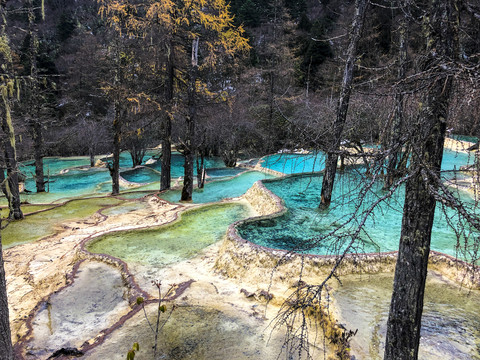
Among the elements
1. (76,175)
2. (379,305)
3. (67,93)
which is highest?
(67,93)

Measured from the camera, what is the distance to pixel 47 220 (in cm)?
1070

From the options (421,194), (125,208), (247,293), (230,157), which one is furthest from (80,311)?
(230,157)

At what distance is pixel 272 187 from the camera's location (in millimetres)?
13984

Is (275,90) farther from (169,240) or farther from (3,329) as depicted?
(3,329)

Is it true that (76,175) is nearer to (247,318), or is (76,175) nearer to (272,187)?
(272,187)

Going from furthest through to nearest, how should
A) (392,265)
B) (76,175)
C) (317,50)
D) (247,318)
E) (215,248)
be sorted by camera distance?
(317,50)
(76,175)
(215,248)
(392,265)
(247,318)

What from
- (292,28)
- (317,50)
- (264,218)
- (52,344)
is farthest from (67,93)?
(52,344)

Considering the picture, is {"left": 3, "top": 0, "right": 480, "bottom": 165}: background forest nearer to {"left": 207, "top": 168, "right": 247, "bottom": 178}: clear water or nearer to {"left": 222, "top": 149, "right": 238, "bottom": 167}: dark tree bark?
{"left": 222, "top": 149, "right": 238, "bottom": 167}: dark tree bark

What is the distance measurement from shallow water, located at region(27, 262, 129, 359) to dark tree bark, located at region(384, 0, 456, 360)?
179 inches

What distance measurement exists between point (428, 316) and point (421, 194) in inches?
139

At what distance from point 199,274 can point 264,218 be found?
304 cm

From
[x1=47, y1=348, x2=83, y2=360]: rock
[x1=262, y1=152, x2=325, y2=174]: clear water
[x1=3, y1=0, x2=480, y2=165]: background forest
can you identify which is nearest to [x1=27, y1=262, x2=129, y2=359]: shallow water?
[x1=47, y1=348, x2=83, y2=360]: rock

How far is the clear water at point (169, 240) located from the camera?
773cm

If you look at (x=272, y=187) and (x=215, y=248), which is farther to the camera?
(x=272, y=187)
